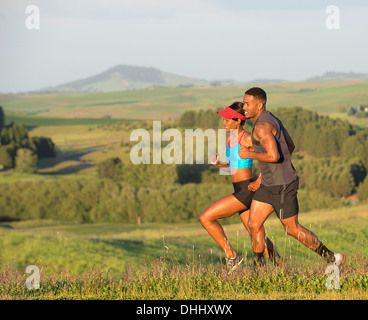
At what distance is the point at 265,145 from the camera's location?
8.45 metres

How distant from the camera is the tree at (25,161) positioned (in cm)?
14888

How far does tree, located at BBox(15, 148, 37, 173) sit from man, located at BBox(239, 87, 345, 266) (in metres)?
144

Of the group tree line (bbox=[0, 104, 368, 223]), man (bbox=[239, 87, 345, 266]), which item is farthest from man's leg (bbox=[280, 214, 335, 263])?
tree line (bbox=[0, 104, 368, 223])

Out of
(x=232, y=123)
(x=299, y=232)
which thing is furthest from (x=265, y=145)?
(x=299, y=232)

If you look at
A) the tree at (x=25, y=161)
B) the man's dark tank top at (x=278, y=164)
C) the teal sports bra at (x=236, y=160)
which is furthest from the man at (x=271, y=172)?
the tree at (x=25, y=161)

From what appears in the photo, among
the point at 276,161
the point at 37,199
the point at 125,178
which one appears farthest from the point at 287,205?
the point at 125,178

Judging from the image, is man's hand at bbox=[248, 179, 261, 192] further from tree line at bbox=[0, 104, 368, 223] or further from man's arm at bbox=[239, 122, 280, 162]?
tree line at bbox=[0, 104, 368, 223]

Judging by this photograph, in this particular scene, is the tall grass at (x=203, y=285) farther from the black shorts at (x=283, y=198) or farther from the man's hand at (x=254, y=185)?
the man's hand at (x=254, y=185)

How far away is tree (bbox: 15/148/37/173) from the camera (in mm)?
148875

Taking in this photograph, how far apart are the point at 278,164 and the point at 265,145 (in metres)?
0.45

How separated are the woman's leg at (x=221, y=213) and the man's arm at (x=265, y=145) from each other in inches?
40.2

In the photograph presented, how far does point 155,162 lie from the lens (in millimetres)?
126938
